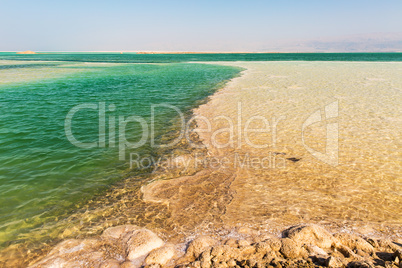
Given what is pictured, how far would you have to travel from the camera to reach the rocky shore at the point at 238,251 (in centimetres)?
372

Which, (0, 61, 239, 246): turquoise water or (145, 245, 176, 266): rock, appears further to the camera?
(0, 61, 239, 246): turquoise water

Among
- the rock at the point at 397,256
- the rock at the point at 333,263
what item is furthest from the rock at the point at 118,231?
the rock at the point at 397,256

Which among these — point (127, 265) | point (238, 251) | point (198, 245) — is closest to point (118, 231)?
point (127, 265)

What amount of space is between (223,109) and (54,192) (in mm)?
10401

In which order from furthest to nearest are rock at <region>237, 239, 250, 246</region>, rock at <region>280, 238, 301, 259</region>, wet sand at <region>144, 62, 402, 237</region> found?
wet sand at <region>144, 62, 402, 237</region>, rock at <region>237, 239, 250, 246</region>, rock at <region>280, 238, 301, 259</region>

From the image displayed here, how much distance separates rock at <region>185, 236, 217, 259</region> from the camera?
4075 mm

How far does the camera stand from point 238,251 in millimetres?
4031

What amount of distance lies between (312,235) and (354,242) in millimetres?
726

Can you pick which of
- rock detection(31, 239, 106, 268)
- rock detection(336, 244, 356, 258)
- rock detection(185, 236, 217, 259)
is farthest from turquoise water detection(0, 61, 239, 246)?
rock detection(336, 244, 356, 258)

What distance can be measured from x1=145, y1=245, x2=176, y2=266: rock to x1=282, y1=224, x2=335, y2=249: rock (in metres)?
2.26

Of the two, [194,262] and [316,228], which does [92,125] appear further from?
[316,228]

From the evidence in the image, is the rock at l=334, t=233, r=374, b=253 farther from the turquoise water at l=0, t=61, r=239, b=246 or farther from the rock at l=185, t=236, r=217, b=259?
the turquoise water at l=0, t=61, r=239, b=246

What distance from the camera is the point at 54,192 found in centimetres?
638

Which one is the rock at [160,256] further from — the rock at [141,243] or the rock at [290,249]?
the rock at [290,249]
